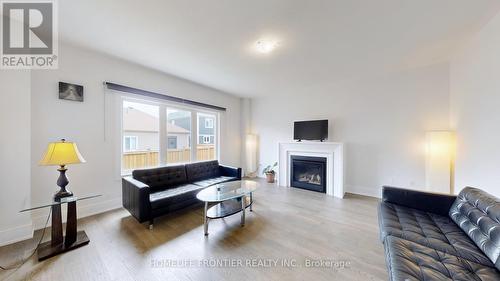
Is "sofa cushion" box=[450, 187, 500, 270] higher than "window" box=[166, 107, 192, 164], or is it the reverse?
"window" box=[166, 107, 192, 164]

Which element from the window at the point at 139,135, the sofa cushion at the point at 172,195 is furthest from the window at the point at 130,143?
the sofa cushion at the point at 172,195

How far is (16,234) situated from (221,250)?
2.49m

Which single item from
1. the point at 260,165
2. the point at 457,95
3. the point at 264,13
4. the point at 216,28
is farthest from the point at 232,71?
the point at 457,95

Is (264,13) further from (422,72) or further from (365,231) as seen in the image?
(422,72)

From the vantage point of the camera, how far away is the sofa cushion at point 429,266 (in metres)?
1.11

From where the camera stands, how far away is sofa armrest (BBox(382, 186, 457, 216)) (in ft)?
6.56

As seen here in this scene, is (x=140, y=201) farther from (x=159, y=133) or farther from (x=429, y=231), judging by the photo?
(x=429, y=231)

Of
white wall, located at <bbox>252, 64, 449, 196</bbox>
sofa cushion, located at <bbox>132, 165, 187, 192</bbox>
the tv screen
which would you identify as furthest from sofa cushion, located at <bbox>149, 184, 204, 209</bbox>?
white wall, located at <bbox>252, 64, 449, 196</bbox>

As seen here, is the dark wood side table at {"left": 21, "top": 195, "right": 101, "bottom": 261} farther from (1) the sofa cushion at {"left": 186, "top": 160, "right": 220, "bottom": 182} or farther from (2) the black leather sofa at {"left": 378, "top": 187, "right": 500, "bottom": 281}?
(2) the black leather sofa at {"left": 378, "top": 187, "right": 500, "bottom": 281}

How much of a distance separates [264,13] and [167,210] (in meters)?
2.89

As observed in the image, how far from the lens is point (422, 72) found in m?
3.46

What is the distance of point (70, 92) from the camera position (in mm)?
2713

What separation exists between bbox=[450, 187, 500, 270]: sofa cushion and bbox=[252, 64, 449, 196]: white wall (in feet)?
6.67

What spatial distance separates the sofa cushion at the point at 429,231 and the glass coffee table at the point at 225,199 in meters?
1.71
